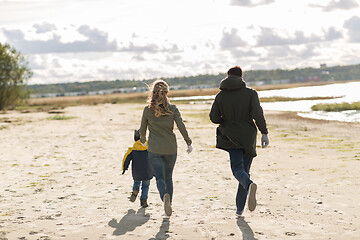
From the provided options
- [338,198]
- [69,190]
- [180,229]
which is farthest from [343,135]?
[180,229]

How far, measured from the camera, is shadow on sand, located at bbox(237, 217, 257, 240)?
567 cm

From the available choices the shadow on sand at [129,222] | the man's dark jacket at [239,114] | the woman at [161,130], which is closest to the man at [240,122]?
the man's dark jacket at [239,114]

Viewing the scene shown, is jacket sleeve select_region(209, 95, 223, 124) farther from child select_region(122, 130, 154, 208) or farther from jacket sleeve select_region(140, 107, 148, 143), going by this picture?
child select_region(122, 130, 154, 208)

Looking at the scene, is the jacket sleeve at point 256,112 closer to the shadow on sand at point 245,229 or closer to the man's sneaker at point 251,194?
the man's sneaker at point 251,194

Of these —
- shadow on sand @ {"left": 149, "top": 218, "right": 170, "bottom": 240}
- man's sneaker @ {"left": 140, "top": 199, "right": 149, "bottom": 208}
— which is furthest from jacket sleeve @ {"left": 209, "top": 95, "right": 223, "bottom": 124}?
man's sneaker @ {"left": 140, "top": 199, "right": 149, "bottom": 208}

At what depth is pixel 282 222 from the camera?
6.38 metres

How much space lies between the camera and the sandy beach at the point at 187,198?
6.06 metres

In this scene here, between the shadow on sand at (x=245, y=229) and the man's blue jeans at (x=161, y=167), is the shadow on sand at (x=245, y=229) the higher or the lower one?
the lower one

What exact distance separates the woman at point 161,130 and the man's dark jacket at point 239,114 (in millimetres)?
705

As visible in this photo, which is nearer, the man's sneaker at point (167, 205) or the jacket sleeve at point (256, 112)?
the jacket sleeve at point (256, 112)

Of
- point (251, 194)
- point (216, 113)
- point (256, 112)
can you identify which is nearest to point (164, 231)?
point (251, 194)

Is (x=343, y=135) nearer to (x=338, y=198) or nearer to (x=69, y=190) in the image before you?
(x=338, y=198)

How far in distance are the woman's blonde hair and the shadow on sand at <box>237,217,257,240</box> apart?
74.5 inches

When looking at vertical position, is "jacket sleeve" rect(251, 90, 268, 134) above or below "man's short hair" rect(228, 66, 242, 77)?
below
